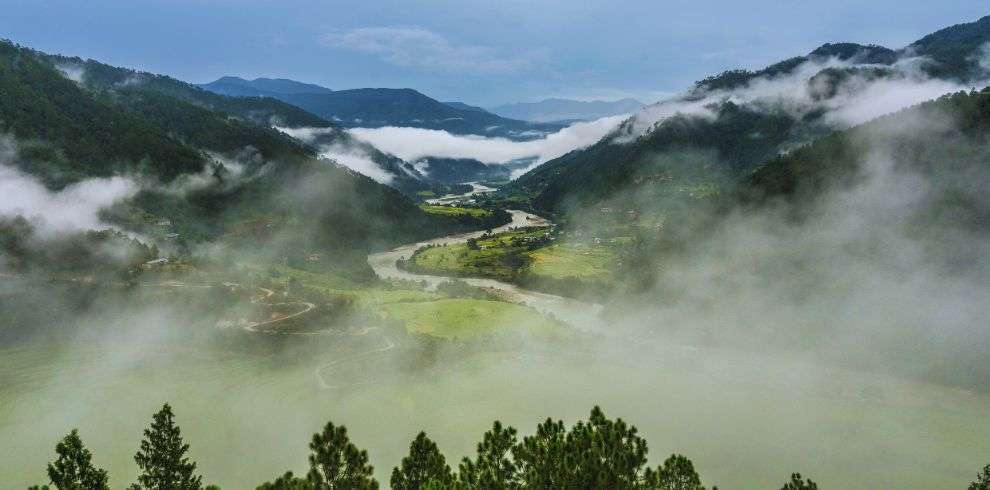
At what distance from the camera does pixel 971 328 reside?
108m

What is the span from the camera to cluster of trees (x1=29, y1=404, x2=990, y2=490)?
32.6m

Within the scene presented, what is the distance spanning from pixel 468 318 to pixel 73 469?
9821 centimetres

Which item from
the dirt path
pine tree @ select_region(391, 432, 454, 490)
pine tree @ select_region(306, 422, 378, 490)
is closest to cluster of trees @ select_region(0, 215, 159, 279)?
→ the dirt path

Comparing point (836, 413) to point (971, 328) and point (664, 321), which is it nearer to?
point (971, 328)

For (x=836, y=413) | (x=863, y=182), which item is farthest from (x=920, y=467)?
(x=863, y=182)

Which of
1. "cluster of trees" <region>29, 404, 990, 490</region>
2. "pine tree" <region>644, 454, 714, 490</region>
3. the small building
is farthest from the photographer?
the small building

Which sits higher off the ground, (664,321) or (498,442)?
(664,321)

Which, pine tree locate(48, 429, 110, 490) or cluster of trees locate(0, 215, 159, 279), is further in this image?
cluster of trees locate(0, 215, 159, 279)

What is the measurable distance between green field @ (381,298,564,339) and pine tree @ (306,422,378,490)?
285 ft

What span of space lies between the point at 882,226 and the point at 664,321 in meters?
58.7

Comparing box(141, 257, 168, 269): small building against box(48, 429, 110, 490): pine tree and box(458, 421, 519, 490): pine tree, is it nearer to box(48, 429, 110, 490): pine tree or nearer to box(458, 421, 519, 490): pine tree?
box(48, 429, 110, 490): pine tree

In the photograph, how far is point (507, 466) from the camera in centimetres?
3431

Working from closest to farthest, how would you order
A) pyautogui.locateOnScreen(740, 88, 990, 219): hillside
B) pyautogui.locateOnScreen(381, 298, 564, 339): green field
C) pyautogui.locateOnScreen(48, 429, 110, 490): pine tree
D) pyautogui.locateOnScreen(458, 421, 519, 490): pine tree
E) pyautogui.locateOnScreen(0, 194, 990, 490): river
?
pyautogui.locateOnScreen(458, 421, 519, 490): pine tree, pyautogui.locateOnScreen(48, 429, 110, 490): pine tree, pyautogui.locateOnScreen(0, 194, 990, 490): river, pyautogui.locateOnScreen(381, 298, 564, 339): green field, pyautogui.locateOnScreen(740, 88, 990, 219): hillside

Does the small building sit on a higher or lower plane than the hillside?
lower
